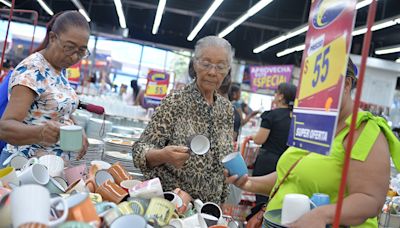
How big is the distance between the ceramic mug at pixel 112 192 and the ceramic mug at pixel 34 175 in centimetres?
18

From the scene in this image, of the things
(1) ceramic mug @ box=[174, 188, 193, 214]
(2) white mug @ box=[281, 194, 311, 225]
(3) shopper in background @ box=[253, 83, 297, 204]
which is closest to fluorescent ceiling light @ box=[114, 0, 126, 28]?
(3) shopper in background @ box=[253, 83, 297, 204]

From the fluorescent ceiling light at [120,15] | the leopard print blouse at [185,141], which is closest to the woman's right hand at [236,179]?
the leopard print blouse at [185,141]

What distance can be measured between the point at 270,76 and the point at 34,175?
32.0 ft

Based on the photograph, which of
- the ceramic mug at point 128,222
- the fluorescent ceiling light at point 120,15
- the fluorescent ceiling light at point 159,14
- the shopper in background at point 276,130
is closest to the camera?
the ceramic mug at point 128,222

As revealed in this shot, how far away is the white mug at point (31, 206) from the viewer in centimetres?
84

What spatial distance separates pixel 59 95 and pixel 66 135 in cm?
53

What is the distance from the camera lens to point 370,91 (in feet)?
41.7

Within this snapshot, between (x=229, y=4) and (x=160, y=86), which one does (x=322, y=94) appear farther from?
(x=229, y=4)

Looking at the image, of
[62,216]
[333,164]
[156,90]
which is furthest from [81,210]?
[156,90]

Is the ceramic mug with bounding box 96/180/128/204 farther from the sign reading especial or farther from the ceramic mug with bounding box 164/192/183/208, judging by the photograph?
the sign reading especial

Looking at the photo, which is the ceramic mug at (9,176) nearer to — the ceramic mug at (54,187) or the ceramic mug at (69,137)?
the ceramic mug at (54,187)

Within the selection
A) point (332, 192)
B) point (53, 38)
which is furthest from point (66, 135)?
point (332, 192)

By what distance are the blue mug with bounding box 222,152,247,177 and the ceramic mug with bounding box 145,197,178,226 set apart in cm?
41

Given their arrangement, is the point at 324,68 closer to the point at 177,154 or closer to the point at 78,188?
the point at 177,154
